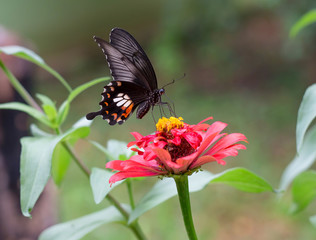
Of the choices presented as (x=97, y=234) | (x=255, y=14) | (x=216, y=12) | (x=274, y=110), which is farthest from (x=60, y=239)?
(x=255, y=14)

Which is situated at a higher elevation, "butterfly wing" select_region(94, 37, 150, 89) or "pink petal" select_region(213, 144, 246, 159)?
"butterfly wing" select_region(94, 37, 150, 89)

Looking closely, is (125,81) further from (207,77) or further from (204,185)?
(207,77)

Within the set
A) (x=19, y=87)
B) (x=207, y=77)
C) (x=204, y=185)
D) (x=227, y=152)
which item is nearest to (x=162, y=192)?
(x=204, y=185)

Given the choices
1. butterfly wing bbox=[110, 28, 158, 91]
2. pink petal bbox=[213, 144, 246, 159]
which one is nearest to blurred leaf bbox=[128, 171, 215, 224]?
pink petal bbox=[213, 144, 246, 159]

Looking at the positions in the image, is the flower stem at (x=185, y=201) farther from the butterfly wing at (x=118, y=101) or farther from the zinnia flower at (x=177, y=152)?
the butterfly wing at (x=118, y=101)

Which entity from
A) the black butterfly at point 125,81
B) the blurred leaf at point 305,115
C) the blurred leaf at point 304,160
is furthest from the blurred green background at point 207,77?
the blurred leaf at point 305,115

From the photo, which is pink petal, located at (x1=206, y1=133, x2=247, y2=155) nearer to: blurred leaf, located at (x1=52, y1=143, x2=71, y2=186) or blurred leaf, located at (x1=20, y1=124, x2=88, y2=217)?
blurred leaf, located at (x1=20, y1=124, x2=88, y2=217)

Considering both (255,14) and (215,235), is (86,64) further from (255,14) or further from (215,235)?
(215,235)
